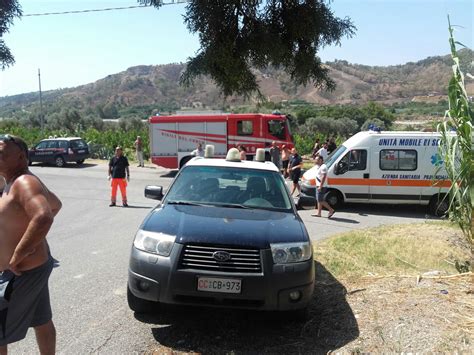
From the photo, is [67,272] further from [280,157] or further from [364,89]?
[364,89]

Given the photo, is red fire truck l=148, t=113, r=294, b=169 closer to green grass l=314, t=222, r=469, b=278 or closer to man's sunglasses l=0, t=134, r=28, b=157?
green grass l=314, t=222, r=469, b=278

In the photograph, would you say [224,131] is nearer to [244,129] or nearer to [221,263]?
[244,129]

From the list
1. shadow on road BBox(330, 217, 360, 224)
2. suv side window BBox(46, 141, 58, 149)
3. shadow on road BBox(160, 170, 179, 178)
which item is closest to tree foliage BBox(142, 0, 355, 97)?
shadow on road BBox(330, 217, 360, 224)

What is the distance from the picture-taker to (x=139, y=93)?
465ft

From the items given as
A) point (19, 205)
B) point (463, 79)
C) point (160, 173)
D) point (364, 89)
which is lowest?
point (160, 173)

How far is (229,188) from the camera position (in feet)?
18.8

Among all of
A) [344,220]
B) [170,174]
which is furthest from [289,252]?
[170,174]

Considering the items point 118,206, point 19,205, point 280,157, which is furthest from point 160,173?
point 19,205

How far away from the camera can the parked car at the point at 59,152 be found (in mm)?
26016

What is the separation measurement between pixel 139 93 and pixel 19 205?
14370cm

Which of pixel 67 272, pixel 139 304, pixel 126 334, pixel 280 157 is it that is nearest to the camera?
pixel 126 334

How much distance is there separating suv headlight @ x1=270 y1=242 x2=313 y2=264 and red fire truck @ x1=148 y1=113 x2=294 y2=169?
17.5 meters

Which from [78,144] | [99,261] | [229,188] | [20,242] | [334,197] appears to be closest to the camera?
[20,242]

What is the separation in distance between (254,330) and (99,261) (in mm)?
3465
